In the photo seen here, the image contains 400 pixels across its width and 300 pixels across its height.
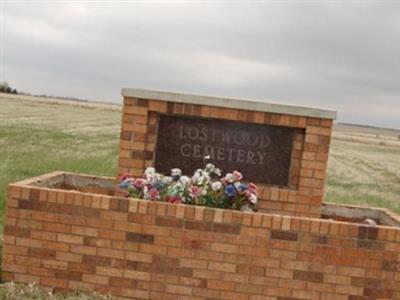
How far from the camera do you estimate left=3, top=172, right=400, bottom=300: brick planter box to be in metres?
5.30

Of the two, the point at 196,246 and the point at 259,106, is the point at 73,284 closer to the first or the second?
the point at 196,246

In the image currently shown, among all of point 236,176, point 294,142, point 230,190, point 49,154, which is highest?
point 294,142

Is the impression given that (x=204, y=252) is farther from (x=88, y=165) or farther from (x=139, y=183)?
(x=88, y=165)

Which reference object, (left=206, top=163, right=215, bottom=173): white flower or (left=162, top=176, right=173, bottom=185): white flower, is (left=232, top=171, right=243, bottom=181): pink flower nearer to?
(left=206, top=163, right=215, bottom=173): white flower

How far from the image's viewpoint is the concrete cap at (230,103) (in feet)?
20.4

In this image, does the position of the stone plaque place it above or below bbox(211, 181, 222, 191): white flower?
above

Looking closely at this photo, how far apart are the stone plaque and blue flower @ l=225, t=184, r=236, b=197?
2.02 ft

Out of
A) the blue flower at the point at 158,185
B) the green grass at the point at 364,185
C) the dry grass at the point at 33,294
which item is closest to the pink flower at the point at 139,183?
the blue flower at the point at 158,185

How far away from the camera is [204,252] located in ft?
17.4

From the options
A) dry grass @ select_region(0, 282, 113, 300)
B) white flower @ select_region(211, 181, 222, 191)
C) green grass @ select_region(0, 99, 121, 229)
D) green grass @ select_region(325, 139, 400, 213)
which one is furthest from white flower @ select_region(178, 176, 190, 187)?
green grass @ select_region(325, 139, 400, 213)

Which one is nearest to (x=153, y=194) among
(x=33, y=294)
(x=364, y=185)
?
(x=33, y=294)

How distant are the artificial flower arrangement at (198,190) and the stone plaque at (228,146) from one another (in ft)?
1.53

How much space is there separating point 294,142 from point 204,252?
5.37 feet

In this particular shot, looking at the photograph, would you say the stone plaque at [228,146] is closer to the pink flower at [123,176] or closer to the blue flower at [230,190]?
the pink flower at [123,176]
